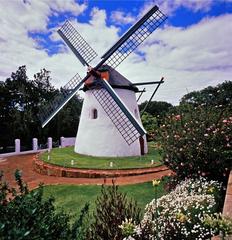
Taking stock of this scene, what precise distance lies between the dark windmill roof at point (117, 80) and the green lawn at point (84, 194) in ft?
22.4

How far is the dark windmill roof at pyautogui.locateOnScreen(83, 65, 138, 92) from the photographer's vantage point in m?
14.8

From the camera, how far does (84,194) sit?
8469mm

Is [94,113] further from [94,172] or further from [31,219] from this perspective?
[31,219]

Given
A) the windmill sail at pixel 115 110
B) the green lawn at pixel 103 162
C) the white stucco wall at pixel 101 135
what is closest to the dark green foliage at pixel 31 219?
A: the green lawn at pixel 103 162

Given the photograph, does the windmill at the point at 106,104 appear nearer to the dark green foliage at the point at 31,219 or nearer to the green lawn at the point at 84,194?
the green lawn at the point at 84,194

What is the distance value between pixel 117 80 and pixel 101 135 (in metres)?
2.99

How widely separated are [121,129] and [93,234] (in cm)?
1010

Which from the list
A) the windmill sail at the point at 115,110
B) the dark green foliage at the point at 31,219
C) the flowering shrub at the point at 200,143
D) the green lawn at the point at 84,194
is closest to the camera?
the dark green foliage at the point at 31,219

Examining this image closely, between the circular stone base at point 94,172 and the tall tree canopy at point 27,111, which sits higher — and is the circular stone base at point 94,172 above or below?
below

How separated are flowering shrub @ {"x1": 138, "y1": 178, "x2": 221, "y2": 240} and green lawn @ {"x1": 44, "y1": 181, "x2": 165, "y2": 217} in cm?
190

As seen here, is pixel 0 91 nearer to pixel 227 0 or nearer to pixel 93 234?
pixel 227 0

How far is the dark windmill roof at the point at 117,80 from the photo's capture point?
1479cm

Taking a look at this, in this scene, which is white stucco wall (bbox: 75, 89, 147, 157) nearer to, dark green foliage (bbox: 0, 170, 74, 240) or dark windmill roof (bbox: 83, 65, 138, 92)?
dark windmill roof (bbox: 83, 65, 138, 92)

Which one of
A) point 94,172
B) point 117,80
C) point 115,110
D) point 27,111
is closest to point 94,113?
point 115,110
